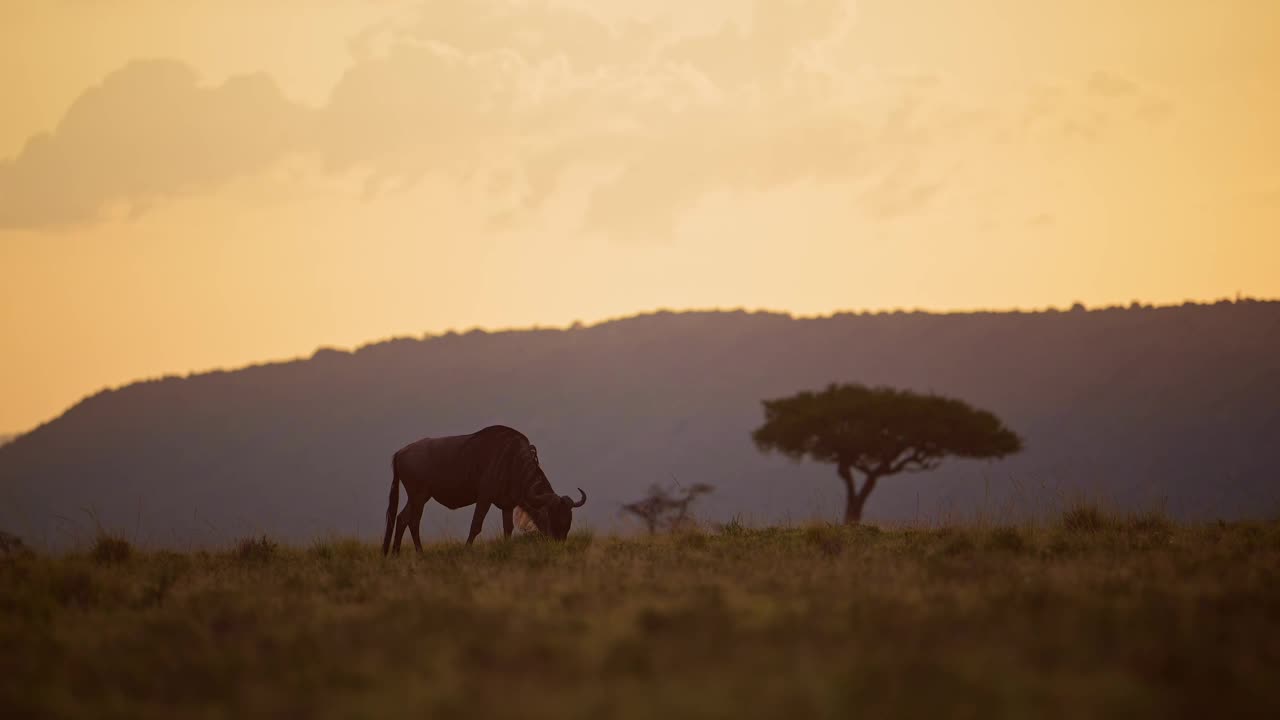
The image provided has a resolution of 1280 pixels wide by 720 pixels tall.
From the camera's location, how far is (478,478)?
15016 mm

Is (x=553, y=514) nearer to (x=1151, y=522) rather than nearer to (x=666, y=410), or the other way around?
(x=1151, y=522)

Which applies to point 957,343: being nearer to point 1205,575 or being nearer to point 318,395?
point 318,395

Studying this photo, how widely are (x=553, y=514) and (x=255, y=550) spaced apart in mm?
3641

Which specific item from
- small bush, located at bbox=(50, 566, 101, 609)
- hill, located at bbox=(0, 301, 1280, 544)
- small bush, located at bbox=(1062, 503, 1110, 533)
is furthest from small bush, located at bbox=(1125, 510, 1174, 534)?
hill, located at bbox=(0, 301, 1280, 544)

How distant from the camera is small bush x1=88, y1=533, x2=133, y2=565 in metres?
13.3

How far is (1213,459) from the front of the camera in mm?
105062

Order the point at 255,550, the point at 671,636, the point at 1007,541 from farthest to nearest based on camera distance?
the point at 255,550
the point at 1007,541
the point at 671,636

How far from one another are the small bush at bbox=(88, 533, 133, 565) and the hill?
305 feet

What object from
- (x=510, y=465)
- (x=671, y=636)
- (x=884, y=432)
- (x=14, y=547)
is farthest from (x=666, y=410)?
(x=671, y=636)

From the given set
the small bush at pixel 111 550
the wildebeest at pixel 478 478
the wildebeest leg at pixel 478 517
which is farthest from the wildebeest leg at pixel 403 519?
the small bush at pixel 111 550

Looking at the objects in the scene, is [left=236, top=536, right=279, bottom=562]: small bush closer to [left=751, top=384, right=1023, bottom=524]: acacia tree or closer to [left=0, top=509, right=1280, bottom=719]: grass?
[left=0, top=509, right=1280, bottom=719]: grass

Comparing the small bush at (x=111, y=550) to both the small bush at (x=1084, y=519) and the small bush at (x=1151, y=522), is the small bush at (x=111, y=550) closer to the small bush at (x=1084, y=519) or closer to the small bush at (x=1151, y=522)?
the small bush at (x=1084, y=519)

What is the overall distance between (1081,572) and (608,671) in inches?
210

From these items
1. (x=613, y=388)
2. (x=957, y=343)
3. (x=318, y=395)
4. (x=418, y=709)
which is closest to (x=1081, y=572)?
(x=418, y=709)
